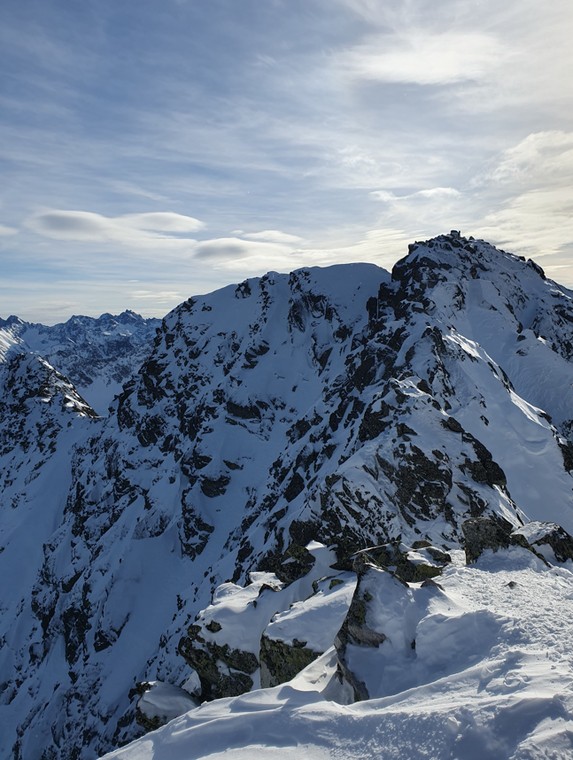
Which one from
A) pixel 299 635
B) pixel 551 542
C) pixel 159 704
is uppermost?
pixel 551 542

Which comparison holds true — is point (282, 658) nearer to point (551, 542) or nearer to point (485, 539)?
point (485, 539)

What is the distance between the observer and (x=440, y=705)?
809cm

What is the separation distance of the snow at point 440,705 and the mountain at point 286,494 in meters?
0.13

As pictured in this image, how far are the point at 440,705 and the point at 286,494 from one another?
1644 inches

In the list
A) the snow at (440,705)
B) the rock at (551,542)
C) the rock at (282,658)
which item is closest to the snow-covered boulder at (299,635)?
the rock at (282,658)

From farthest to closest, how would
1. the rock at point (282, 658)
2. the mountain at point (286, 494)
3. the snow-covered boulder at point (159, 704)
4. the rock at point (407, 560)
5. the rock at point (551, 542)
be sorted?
the rock at point (551, 542) → the rock at point (407, 560) → the snow-covered boulder at point (159, 704) → the mountain at point (286, 494) → the rock at point (282, 658)

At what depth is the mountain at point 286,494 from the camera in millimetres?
14977

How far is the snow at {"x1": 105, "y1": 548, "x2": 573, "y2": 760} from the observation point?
23.7 ft

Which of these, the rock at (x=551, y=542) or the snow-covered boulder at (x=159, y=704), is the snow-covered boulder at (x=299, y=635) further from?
the rock at (x=551, y=542)

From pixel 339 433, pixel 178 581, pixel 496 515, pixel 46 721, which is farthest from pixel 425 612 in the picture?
pixel 46 721

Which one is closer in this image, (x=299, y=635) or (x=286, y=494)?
(x=299, y=635)

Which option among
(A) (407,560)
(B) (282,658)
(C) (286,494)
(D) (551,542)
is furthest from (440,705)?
(C) (286,494)

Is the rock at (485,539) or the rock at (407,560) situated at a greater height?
the rock at (485,539)

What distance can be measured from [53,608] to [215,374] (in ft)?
174
